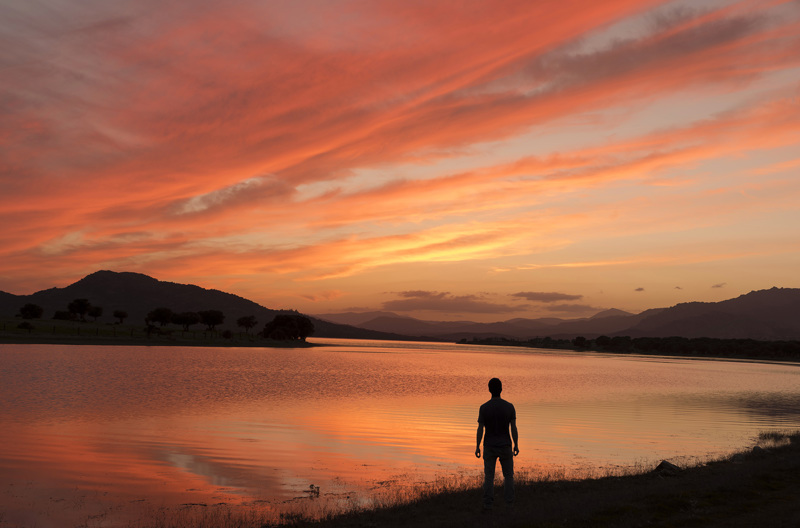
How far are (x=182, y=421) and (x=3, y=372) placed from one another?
125 feet

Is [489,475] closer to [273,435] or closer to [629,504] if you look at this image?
[629,504]

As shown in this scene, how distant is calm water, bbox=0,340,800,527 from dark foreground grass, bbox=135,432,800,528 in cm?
320

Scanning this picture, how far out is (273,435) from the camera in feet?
122

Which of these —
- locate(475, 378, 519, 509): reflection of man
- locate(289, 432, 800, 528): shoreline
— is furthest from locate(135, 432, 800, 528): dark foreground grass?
locate(475, 378, 519, 509): reflection of man

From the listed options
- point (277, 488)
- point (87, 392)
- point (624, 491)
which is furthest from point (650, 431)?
point (87, 392)

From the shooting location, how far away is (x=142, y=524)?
19094 mm

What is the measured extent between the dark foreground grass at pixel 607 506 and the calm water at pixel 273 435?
10.5 feet

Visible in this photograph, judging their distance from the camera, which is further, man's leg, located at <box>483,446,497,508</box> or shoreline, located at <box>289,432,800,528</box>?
man's leg, located at <box>483,446,497,508</box>

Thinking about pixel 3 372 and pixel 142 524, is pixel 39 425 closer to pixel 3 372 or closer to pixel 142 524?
pixel 142 524

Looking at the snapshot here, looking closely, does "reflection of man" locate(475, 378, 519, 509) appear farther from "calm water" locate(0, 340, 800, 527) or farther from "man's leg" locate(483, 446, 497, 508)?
"calm water" locate(0, 340, 800, 527)

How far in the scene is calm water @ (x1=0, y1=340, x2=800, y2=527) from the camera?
77.6 feet

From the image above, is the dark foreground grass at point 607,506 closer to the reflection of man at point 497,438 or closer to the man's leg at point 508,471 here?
the man's leg at point 508,471

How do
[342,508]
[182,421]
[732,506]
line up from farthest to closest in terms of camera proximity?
[182,421] → [342,508] → [732,506]

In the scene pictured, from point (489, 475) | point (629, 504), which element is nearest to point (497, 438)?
point (489, 475)
